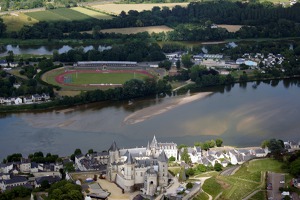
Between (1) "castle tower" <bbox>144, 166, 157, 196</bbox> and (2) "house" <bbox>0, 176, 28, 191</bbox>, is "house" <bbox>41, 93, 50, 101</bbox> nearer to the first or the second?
(2) "house" <bbox>0, 176, 28, 191</bbox>

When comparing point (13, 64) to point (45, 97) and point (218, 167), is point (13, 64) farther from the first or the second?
point (218, 167)

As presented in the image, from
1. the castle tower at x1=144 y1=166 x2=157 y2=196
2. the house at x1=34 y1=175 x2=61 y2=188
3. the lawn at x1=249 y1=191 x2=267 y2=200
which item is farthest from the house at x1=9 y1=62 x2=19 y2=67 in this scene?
the lawn at x1=249 y1=191 x2=267 y2=200

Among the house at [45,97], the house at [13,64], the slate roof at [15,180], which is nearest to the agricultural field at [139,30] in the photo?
the house at [13,64]

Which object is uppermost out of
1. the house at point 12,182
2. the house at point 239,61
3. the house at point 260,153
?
the house at point 239,61

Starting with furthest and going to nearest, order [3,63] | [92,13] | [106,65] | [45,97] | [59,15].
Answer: [92,13] → [59,15] → [3,63] → [106,65] → [45,97]

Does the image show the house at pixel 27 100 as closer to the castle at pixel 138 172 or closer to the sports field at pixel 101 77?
the sports field at pixel 101 77

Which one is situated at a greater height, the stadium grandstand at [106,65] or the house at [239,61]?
the house at [239,61]

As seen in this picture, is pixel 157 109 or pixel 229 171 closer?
pixel 229 171

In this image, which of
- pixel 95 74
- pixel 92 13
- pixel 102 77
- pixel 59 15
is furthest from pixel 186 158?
pixel 92 13

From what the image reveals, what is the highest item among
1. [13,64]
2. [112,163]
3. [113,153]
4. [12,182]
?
[13,64]
